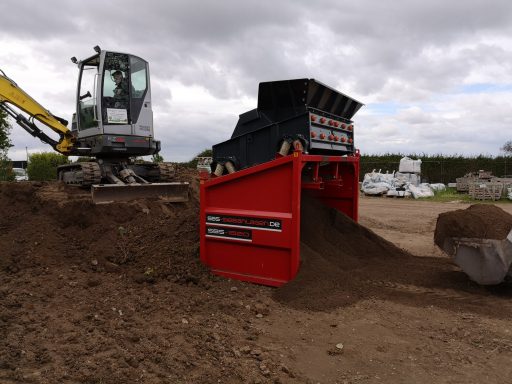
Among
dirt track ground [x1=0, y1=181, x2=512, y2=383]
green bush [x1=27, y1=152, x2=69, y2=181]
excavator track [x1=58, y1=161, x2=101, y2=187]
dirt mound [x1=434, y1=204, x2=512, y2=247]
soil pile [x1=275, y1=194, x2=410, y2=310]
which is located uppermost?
green bush [x1=27, y1=152, x2=69, y2=181]

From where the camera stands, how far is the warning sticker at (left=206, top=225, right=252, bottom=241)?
5.26 m

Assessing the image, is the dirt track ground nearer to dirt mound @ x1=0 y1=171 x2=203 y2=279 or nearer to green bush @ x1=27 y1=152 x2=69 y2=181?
→ dirt mound @ x1=0 y1=171 x2=203 y2=279

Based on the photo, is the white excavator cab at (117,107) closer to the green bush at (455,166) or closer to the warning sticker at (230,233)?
the warning sticker at (230,233)

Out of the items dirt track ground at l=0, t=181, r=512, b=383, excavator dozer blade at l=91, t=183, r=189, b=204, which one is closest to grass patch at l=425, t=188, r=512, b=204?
excavator dozer blade at l=91, t=183, r=189, b=204

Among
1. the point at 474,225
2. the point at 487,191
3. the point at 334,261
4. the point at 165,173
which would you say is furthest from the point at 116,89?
the point at 487,191

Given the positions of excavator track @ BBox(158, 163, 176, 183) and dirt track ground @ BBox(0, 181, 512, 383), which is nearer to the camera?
dirt track ground @ BBox(0, 181, 512, 383)

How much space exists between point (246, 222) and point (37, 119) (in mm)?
8098

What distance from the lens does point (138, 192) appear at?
923 centimetres

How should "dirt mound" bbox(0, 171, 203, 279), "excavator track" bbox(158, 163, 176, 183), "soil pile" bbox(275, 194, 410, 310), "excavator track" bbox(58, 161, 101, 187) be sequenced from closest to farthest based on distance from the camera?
"soil pile" bbox(275, 194, 410, 310) < "dirt mound" bbox(0, 171, 203, 279) < "excavator track" bbox(58, 161, 101, 187) < "excavator track" bbox(158, 163, 176, 183)

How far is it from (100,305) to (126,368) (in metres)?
1.43

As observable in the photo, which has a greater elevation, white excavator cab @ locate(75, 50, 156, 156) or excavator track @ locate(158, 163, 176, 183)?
white excavator cab @ locate(75, 50, 156, 156)

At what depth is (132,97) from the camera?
10289mm

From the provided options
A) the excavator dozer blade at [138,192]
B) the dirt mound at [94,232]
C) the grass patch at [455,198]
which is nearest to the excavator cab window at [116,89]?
the excavator dozer blade at [138,192]

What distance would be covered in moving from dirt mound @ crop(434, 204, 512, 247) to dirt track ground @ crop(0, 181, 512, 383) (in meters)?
0.58
